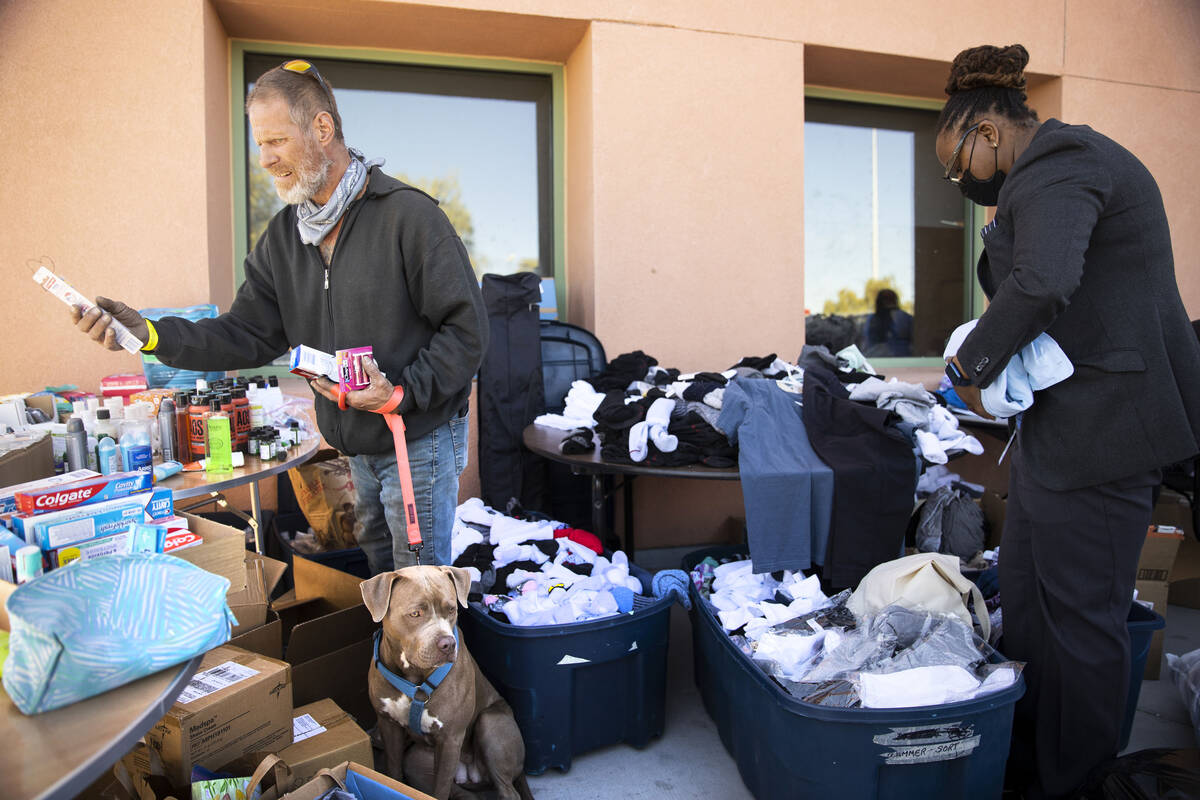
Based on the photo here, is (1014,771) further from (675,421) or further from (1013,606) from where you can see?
(675,421)

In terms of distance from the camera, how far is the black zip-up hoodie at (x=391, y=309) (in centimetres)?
222

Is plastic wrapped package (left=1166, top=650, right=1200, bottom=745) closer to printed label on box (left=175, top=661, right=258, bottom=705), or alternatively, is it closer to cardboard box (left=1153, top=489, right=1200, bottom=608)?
cardboard box (left=1153, top=489, right=1200, bottom=608)

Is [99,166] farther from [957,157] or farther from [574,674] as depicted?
[957,157]

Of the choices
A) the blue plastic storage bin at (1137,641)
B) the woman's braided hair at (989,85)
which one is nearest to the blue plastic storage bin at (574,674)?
the blue plastic storage bin at (1137,641)

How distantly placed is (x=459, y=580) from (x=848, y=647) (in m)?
1.26

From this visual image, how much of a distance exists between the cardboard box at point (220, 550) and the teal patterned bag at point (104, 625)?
0.51 metres

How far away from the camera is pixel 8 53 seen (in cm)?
387

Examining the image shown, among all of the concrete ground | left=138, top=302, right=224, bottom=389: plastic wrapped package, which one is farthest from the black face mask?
left=138, top=302, right=224, bottom=389: plastic wrapped package

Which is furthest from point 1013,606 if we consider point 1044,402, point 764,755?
point 764,755

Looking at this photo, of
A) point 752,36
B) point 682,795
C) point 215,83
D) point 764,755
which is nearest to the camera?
point 764,755

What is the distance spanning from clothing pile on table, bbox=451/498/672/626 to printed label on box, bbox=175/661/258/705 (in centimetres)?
70

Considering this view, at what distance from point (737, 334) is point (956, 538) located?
1.77 m

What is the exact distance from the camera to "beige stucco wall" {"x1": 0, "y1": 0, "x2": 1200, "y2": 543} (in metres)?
3.96

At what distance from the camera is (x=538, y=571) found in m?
3.05
